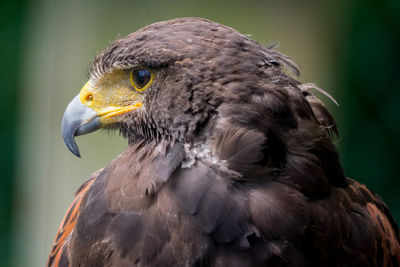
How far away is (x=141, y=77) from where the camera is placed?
1409mm

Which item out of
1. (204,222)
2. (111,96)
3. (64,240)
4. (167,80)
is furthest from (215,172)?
(64,240)

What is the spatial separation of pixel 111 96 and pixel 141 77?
13cm

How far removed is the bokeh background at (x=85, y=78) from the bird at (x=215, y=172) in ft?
5.37

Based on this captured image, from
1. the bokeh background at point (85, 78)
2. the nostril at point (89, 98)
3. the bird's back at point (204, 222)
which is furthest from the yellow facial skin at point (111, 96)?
the bokeh background at point (85, 78)

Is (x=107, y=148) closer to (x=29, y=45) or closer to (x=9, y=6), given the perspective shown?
(x=29, y=45)

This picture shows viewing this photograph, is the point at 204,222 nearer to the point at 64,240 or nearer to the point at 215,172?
the point at 215,172

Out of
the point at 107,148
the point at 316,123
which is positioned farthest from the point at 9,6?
the point at 316,123

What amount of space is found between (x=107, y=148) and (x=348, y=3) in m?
1.65

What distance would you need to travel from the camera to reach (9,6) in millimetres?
3602

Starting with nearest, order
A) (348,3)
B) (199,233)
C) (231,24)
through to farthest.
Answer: (199,233) < (348,3) < (231,24)

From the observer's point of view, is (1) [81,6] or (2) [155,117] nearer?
(2) [155,117]

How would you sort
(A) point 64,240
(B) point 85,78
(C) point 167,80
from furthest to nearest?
(B) point 85,78, (A) point 64,240, (C) point 167,80

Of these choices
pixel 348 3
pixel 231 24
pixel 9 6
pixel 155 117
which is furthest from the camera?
pixel 9 6

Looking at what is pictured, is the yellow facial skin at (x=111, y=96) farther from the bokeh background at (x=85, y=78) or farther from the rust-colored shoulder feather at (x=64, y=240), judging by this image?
the bokeh background at (x=85, y=78)
